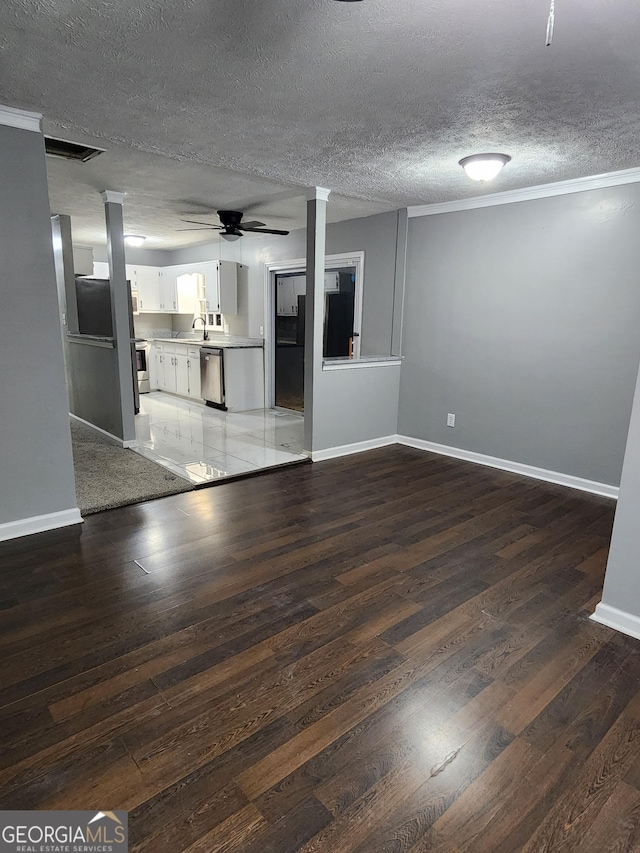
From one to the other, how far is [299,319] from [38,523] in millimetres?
4881

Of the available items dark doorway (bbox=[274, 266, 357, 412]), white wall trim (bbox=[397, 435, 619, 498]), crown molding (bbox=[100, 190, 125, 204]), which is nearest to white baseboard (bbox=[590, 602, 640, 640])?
white wall trim (bbox=[397, 435, 619, 498])

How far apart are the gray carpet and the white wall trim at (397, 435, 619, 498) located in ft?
8.57

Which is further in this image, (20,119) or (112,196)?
(112,196)

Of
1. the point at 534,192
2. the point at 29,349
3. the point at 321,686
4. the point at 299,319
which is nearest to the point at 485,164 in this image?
the point at 534,192

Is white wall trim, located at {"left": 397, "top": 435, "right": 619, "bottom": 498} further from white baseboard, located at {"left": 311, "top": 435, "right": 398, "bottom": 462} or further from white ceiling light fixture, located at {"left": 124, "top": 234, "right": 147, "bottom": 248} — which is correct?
white ceiling light fixture, located at {"left": 124, "top": 234, "right": 147, "bottom": 248}

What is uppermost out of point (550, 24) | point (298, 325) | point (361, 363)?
point (550, 24)

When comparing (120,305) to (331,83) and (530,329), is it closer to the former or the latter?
(331,83)

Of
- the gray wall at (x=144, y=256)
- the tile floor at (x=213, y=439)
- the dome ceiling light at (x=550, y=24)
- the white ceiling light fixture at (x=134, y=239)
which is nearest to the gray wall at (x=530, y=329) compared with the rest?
the tile floor at (x=213, y=439)

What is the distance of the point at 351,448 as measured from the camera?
5.19 metres

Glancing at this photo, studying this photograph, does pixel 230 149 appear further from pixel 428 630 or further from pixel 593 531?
pixel 593 531

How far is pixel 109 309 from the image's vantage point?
5.22 m

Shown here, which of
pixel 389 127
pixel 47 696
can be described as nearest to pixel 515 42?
pixel 389 127

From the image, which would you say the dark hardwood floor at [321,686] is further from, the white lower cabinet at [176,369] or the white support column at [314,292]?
the white lower cabinet at [176,369]

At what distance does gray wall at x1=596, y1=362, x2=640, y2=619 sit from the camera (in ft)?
7.15
